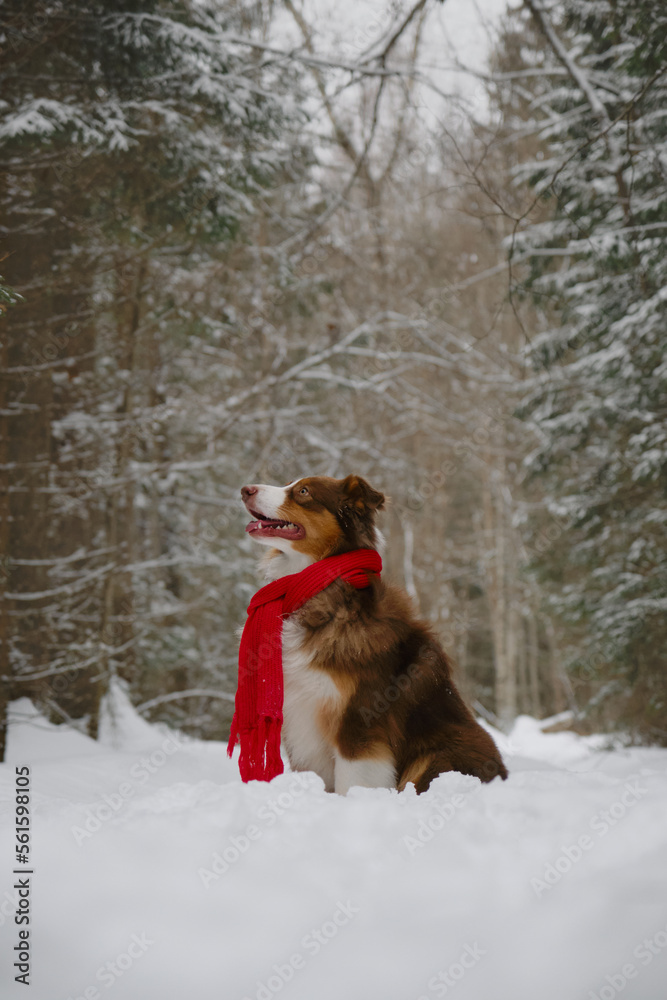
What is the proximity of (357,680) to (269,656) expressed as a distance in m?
0.49


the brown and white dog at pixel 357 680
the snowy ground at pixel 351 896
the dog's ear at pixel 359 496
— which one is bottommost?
the snowy ground at pixel 351 896

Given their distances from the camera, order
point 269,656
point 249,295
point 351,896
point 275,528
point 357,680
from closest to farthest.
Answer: point 351,896 → point 357,680 → point 269,656 → point 275,528 → point 249,295

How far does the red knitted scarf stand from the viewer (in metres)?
3.35

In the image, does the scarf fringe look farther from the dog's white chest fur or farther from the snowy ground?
→ the snowy ground

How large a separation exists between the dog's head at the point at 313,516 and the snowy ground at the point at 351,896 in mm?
1418

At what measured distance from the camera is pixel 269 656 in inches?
135

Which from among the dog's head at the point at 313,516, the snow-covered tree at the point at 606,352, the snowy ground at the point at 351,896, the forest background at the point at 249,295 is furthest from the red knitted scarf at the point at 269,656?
the snow-covered tree at the point at 606,352

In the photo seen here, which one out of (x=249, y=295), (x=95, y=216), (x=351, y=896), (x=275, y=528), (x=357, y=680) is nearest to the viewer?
(x=351, y=896)

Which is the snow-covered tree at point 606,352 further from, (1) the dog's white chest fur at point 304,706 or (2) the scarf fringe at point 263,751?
(2) the scarf fringe at point 263,751

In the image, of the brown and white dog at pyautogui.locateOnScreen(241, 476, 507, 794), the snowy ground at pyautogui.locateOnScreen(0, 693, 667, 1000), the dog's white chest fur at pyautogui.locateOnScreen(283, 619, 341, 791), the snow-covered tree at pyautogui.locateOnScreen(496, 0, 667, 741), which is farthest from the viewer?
the snow-covered tree at pyautogui.locateOnScreen(496, 0, 667, 741)

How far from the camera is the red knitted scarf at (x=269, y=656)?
335 centimetres

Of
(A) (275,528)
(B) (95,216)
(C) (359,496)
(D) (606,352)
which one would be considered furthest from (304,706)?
(B) (95,216)

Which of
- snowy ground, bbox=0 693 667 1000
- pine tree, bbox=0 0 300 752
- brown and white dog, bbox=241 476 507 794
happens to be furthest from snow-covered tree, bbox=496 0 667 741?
snowy ground, bbox=0 693 667 1000

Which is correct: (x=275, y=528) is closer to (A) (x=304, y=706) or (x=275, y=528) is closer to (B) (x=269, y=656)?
(B) (x=269, y=656)
